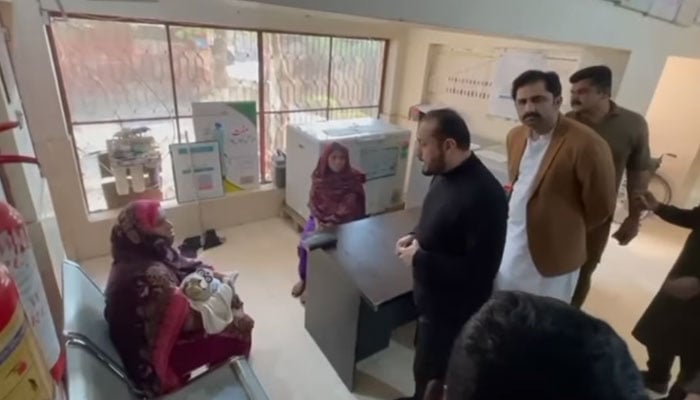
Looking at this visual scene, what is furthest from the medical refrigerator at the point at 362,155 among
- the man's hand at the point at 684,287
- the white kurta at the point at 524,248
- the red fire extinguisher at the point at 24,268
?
the red fire extinguisher at the point at 24,268

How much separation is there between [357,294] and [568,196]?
1.05 metres

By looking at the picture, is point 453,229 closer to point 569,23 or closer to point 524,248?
point 524,248

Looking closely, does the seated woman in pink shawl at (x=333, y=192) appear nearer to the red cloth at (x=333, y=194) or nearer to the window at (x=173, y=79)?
the red cloth at (x=333, y=194)

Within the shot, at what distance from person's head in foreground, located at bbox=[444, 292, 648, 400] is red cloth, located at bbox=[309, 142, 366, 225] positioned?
2187 millimetres

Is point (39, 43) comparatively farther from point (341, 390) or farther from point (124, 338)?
point (341, 390)

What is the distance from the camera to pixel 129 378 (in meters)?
1.37

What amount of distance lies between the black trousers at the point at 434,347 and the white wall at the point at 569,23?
120 cm

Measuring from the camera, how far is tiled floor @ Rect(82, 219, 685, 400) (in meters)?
2.08

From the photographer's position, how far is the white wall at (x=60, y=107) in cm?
245

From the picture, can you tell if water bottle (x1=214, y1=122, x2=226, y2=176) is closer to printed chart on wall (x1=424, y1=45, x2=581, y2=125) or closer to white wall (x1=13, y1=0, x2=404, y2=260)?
white wall (x1=13, y1=0, x2=404, y2=260)

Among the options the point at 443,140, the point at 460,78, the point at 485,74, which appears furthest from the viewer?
the point at 460,78

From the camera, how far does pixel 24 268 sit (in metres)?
0.58

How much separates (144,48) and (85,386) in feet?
8.87

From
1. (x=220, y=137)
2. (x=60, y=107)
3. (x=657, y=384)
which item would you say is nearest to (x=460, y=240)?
(x=657, y=384)
